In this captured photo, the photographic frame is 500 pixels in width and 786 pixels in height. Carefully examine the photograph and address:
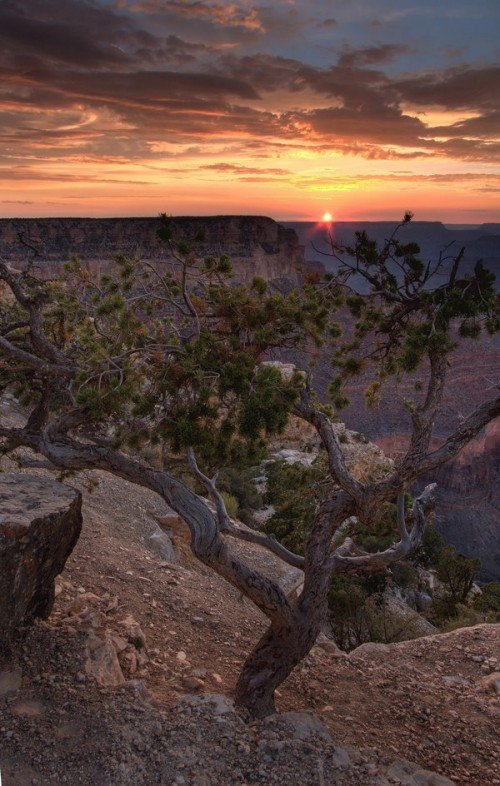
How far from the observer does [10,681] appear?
6266 millimetres

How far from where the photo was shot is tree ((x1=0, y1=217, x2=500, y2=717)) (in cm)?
658

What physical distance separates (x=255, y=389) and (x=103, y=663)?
351 cm

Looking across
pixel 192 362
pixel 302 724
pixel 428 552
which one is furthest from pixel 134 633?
pixel 428 552

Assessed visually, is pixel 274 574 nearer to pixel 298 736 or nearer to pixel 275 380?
pixel 298 736

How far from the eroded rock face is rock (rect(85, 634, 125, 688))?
30.0 inches

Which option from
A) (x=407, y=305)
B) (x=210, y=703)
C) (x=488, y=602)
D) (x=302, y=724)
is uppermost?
(x=407, y=305)

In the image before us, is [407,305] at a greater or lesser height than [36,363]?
greater

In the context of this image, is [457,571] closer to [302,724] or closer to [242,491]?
[242,491]

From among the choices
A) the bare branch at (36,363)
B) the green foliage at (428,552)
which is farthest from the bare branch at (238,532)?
the green foliage at (428,552)

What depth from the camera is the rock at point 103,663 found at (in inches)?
263

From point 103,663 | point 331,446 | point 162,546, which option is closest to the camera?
point 103,663

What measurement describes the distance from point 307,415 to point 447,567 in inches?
753

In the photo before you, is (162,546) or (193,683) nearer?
(193,683)

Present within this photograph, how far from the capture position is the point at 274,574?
1627 cm
